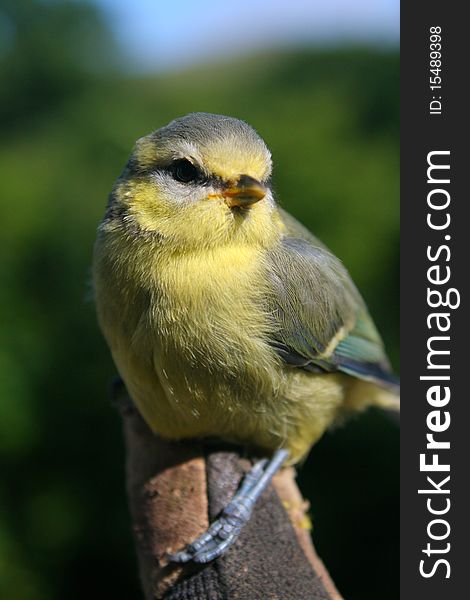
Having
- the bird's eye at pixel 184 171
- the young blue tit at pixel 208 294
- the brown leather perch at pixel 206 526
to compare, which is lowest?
the brown leather perch at pixel 206 526

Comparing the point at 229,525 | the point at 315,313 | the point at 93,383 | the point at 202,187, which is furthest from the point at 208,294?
the point at 93,383

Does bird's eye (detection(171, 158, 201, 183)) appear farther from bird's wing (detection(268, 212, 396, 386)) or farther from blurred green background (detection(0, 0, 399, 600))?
blurred green background (detection(0, 0, 399, 600))

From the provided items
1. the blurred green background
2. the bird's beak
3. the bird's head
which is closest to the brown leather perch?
the bird's head

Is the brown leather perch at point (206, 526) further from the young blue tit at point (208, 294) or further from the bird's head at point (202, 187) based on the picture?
the bird's head at point (202, 187)

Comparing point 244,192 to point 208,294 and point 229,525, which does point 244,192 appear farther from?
point 229,525

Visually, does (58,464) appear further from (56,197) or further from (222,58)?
(222,58)

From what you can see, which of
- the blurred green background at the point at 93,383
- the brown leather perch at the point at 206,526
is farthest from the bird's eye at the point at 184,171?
the blurred green background at the point at 93,383
